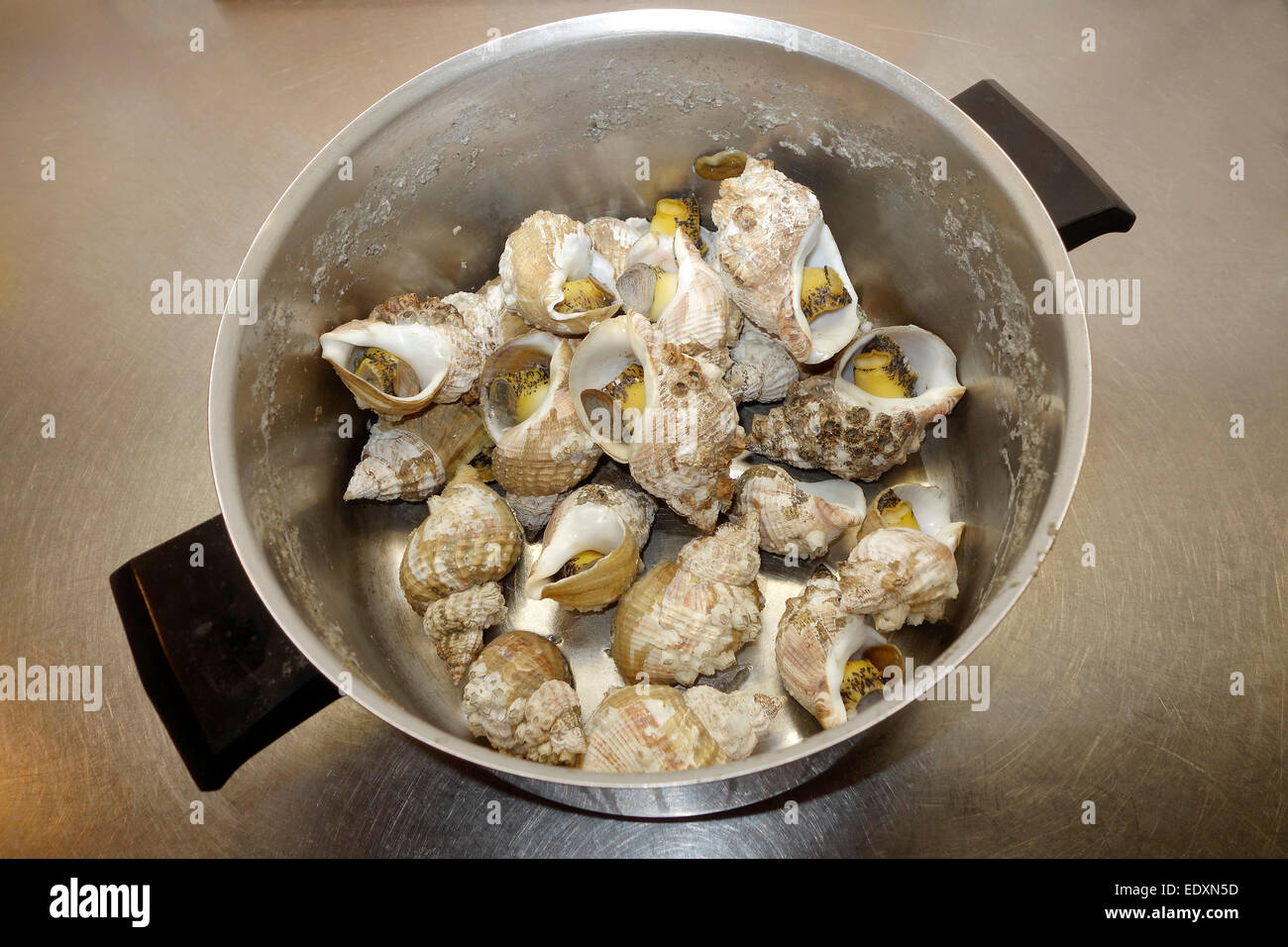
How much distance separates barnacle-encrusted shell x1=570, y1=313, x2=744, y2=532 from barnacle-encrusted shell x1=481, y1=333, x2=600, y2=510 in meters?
0.02

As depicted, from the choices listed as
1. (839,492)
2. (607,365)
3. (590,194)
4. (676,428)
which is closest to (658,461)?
(676,428)

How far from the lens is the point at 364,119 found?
0.77m

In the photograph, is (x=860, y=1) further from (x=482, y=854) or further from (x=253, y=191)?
(x=482, y=854)

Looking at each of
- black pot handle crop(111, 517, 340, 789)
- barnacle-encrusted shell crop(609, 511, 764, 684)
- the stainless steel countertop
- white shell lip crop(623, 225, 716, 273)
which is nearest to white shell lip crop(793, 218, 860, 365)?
white shell lip crop(623, 225, 716, 273)

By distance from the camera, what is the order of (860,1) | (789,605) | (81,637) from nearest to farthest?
(789,605) → (81,637) → (860,1)

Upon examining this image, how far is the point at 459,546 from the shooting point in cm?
79

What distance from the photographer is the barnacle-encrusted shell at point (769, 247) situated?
793mm

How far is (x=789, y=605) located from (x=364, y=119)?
24.8 inches

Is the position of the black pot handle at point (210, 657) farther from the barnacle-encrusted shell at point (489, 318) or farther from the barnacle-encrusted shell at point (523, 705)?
the barnacle-encrusted shell at point (489, 318)

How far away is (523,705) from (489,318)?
0.42 metres

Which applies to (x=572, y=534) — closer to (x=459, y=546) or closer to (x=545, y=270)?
(x=459, y=546)

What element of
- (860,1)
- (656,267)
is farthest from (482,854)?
(860,1)

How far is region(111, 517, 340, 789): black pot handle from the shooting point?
2.14 feet

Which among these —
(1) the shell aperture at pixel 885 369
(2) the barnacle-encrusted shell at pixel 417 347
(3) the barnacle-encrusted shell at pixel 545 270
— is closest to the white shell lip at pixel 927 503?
(1) the shell aperture at pixel 885 369
